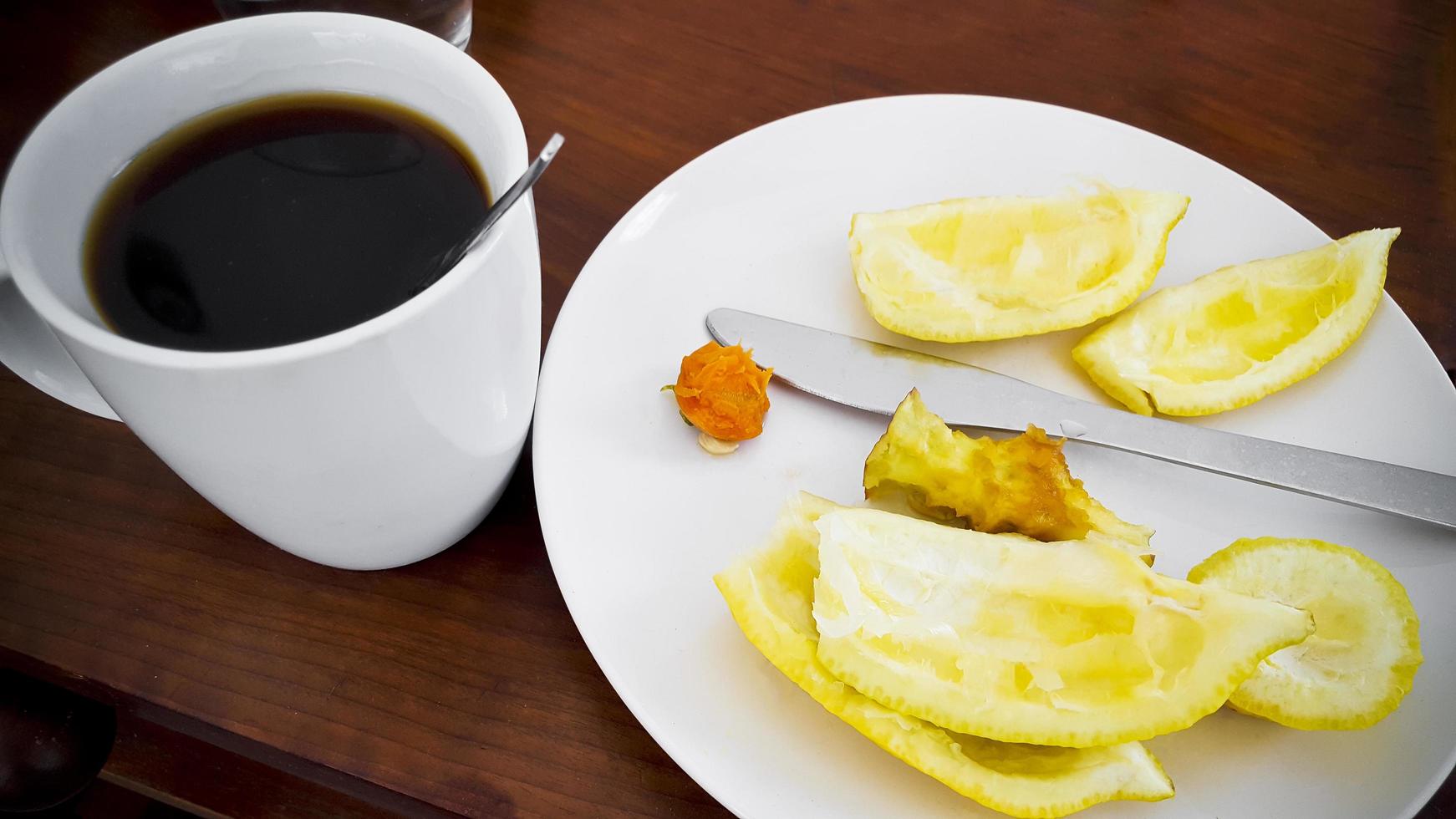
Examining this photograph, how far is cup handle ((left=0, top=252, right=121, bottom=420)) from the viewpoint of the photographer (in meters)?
0.63

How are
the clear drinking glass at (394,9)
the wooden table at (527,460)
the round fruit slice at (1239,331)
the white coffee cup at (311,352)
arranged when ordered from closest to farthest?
the white coffee cup at (311,352) → the wooden table at (527,460) → the round fruit slice at (1239,331) → the clear drinking glass at (394,9)

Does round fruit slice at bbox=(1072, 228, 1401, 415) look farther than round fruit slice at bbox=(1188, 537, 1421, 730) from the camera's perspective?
Yes

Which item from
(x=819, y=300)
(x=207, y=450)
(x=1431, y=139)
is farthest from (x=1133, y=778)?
(x=1431, y=139)

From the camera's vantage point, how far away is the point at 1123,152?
39.7 inches

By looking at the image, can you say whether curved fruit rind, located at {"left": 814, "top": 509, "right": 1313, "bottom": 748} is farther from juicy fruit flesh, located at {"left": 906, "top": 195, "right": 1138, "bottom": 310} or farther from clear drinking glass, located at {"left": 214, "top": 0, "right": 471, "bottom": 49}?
clear drinking glass, located at {"left": 214, "top": 0, "right": 471, "bottom": 49}

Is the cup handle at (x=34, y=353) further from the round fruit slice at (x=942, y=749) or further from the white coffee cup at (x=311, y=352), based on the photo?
the round fruit slice at (x=942, y=749)

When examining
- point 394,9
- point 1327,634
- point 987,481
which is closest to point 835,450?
point 987,481

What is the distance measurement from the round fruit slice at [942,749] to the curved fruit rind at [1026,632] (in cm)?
2

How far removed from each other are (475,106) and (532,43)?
1.83ft

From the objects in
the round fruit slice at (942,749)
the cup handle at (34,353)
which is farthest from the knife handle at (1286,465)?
the cup handle at (34,353)

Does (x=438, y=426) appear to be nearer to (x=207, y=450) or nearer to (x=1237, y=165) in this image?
(x=207, y=450)

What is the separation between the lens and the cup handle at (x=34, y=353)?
2.08 feet

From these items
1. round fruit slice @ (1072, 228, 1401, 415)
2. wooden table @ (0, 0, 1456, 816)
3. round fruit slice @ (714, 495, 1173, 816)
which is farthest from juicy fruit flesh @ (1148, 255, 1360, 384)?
round fruit slice @ (714, 495, 1173, 816)

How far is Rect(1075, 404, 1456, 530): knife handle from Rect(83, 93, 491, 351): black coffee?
543 mm
